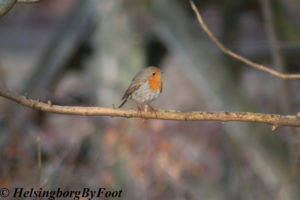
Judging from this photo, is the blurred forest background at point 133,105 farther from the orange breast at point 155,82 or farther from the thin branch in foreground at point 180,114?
the thin branch in foreground at point 180,114

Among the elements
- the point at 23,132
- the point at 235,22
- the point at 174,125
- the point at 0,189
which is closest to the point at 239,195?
the point at 235,22

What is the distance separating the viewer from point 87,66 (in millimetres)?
4738

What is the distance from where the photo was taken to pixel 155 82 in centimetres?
308

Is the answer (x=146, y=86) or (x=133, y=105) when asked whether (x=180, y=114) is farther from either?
(x=133, y=105)

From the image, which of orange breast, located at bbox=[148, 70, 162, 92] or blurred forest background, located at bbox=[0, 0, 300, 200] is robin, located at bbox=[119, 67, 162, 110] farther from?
blurred forest background, located at bbox=[0, 0, 300, 200]

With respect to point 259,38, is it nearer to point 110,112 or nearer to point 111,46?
point 111,46

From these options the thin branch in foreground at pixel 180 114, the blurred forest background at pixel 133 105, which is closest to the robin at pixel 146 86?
the blurred forest background at pixel 133 105

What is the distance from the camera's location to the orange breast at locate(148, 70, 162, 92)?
120 inches

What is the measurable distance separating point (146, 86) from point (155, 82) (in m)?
0.06

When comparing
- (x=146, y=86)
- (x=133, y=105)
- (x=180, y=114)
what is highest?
(x=133, y=105)

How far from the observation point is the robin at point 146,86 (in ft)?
10.0

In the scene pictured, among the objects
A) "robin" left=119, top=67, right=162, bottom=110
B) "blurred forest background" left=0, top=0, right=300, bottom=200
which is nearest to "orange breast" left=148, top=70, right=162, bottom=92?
"robin" left=119, top=67, right=162, bottom=110

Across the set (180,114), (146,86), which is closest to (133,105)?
(146,86)

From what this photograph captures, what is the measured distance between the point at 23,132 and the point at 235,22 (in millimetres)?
2158
